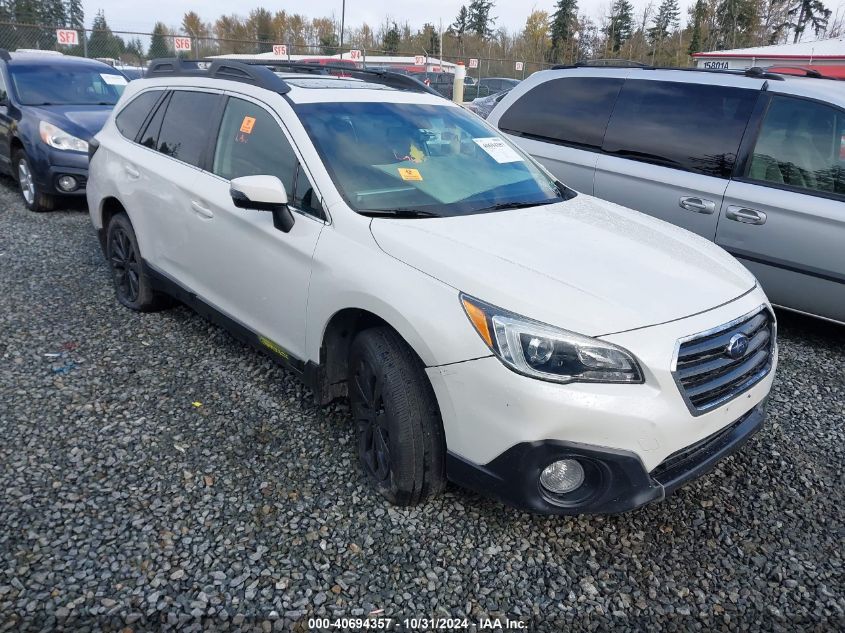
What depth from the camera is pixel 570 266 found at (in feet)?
8.31

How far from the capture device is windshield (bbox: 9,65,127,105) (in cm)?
775

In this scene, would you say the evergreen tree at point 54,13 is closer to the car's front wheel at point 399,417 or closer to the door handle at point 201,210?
the door handle at point 201,210

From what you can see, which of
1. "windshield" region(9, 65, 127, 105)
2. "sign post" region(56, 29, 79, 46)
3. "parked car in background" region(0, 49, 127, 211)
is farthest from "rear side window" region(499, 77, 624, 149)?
"sign post" region(56, 29, 79, 46)

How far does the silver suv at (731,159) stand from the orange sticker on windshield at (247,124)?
2.85 m

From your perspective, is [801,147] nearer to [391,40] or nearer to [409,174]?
[409,174]

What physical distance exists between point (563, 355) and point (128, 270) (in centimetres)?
355

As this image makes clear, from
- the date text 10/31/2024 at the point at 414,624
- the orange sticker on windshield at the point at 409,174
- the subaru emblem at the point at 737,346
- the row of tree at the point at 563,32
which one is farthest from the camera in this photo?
the row of tree at the point at 563,32

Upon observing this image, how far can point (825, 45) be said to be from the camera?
1841 centimetres

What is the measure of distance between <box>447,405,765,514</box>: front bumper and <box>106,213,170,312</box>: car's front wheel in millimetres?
2962

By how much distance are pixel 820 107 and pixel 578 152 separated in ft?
5.57

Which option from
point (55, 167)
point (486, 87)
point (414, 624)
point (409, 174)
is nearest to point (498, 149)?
point (409, 174)

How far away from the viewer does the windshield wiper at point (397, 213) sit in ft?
9.21

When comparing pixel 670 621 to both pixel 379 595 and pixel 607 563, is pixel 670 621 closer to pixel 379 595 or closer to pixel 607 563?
pixel 607 563

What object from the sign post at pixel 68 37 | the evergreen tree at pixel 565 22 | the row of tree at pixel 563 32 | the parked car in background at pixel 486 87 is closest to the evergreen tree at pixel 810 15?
the row of tree at pixel 563 32
